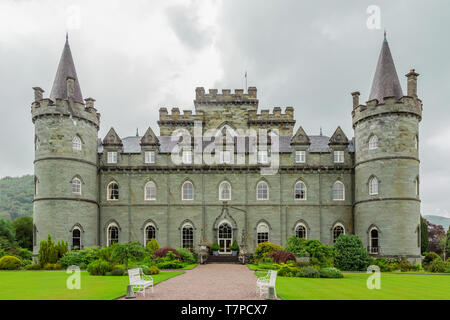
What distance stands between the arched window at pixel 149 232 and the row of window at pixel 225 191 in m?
2.58

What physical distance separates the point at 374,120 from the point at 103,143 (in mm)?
24638

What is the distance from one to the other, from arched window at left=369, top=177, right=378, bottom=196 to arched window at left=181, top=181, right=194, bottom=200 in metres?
15.9

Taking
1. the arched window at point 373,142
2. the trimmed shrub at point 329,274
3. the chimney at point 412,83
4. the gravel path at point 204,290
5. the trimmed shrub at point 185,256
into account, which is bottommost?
the trimmed shrub at point 185,256

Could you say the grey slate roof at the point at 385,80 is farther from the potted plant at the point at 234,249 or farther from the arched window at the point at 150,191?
the arched window at the point at 150,191

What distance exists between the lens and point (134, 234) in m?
39.3

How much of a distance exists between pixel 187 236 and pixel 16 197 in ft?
215

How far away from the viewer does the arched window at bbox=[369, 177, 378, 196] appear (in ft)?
119

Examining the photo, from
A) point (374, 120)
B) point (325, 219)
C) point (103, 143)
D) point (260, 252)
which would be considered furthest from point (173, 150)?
point (374, 120)

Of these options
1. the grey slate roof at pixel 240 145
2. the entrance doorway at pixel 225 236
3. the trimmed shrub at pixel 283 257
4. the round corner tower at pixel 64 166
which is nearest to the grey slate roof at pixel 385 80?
the grey slate roof at pixel 240 145

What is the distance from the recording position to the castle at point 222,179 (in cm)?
3572

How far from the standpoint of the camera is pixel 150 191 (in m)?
40.0

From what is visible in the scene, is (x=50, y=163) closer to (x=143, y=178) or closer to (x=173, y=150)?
(x=143, y=178)

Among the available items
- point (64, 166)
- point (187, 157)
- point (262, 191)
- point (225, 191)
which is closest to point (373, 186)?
point (262, 191)

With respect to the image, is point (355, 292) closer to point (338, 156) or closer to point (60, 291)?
point (60, 291)
